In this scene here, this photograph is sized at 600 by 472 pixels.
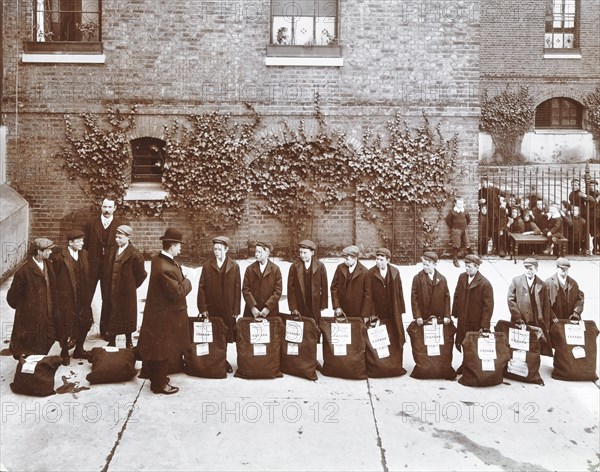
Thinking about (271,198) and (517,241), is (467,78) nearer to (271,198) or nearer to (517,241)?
(517,241)

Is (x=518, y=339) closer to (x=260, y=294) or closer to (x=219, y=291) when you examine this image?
(x=260, y=294)

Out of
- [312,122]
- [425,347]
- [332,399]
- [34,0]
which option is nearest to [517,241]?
[312,122]

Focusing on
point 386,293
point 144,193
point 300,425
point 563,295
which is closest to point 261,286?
point 386,293

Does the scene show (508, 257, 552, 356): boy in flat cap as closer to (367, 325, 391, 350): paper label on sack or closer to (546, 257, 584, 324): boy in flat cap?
(546, 257, 584, 324): boy in flat cap

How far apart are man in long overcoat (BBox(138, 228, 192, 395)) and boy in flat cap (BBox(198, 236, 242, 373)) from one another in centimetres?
82

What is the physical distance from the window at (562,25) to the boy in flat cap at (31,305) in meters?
22.9

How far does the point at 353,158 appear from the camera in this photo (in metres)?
13.7

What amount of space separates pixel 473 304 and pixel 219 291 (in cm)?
297

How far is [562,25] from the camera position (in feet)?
82.1

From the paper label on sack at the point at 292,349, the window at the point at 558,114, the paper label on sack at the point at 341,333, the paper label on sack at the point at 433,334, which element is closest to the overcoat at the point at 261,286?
the paper label on sack at the point at 292,349

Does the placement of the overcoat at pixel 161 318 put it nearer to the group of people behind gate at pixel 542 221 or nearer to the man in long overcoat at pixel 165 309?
the man in long overcoat at pixel 165 309

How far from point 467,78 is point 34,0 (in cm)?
901

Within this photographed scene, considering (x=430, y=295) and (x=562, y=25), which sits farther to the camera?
(x=562, y=25)

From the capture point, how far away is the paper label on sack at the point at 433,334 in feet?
24.6
